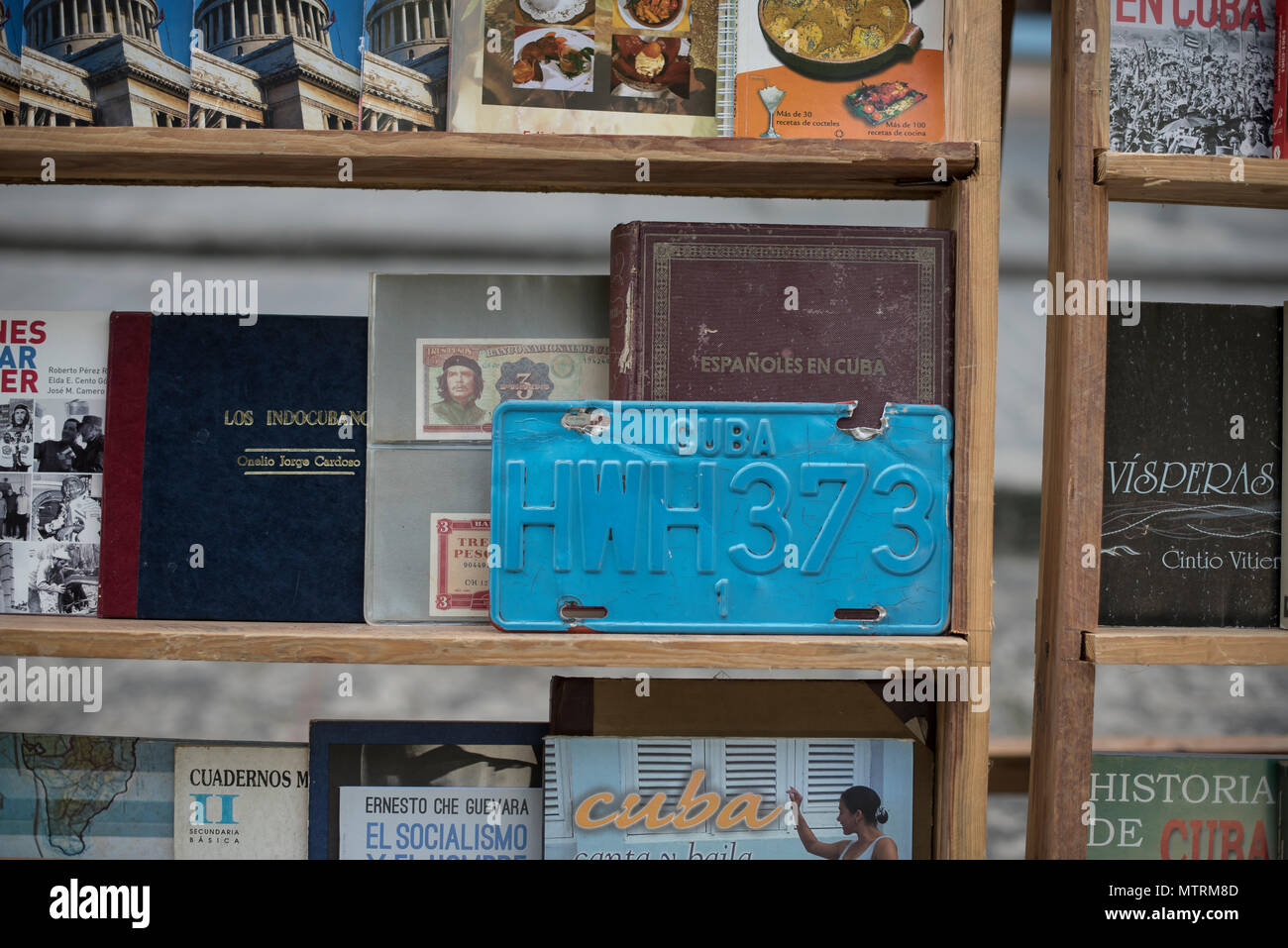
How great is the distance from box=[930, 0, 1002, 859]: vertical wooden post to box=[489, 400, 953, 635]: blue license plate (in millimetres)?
28

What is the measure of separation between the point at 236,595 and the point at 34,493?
314mm


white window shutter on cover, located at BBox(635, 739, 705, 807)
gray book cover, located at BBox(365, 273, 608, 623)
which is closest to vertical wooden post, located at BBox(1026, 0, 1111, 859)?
white window shutter on cover, located at BBox(635, 739, 705, 807)

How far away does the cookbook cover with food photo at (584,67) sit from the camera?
1.29m

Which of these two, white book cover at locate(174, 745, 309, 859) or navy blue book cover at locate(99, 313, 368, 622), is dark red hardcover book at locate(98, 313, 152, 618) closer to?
navy blue book cover at locate(99, 313, 368, 622)

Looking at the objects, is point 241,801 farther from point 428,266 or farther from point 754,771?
point 428,266

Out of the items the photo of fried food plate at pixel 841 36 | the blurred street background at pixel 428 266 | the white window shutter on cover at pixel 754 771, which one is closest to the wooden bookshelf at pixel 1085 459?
the photo of fried food plate at pixel 841 36

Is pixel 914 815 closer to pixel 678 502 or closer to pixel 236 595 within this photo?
pixel 678 502

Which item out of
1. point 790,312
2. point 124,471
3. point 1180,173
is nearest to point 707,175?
point 790,312

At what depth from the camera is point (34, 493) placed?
4.35ft

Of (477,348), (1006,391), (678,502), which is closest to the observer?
(678,502)

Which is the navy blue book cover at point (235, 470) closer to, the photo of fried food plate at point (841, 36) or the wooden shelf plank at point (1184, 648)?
the photo of fried food plate at point (841, 36)

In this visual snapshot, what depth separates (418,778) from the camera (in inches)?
52.7

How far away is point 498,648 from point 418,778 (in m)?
0.32
